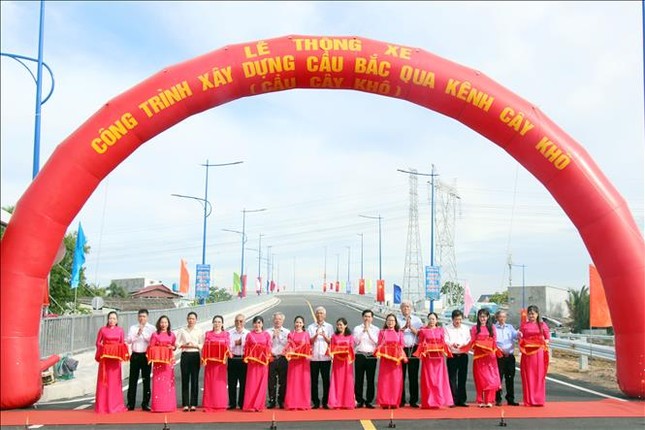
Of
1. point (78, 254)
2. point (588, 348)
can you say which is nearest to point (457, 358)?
point (588, 348)

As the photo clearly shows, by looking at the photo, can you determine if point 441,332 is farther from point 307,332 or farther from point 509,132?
point 509,132

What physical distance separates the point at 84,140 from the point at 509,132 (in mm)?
6840

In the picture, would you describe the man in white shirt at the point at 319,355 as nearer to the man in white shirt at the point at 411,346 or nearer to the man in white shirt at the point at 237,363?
the man in white shirt at the point at 237,363

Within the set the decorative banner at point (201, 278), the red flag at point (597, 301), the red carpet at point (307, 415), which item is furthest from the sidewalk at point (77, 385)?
the decorative banner at point (201, 278)

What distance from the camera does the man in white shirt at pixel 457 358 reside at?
1083 cm

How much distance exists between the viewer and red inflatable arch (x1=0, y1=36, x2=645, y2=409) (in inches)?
413

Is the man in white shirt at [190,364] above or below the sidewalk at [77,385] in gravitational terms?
above

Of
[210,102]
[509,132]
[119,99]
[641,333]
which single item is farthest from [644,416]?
[119,99]

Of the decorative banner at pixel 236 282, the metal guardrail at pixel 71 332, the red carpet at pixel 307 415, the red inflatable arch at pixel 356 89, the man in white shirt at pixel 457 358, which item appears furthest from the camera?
the decorative banner at pixel 236 282

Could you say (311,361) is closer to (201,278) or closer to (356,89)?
(356,89)

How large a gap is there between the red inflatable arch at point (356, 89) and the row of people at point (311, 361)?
1.53 metres

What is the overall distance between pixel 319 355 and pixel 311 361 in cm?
16

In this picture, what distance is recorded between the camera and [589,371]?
1653 centimetres

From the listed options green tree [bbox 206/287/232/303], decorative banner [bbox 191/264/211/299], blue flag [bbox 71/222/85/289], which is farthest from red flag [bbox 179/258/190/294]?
green tree [bbox 206/287/232/303]
